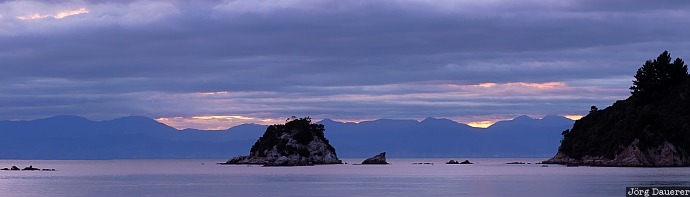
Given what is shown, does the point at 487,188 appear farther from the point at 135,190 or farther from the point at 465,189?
the point at 135,190

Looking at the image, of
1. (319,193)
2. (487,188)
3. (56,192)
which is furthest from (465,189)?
(56,192)

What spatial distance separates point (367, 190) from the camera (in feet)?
459

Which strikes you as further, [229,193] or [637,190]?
[229,193]

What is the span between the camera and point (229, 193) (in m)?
135

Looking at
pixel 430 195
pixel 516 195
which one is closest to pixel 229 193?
pixel 430 195

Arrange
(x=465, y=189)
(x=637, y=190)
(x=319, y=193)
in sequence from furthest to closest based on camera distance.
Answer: (x=465, y=189), (x=319, y=193), (x=637, y=190)

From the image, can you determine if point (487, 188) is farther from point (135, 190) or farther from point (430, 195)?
point (135, 190)

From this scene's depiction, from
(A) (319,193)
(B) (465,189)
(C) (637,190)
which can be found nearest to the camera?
(C) (637,190)

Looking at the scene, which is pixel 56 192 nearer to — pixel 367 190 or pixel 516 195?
pixel 367 190

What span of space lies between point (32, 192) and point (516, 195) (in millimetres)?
66762

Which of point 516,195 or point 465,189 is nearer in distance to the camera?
point 516,195

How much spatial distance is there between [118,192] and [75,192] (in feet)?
19.2

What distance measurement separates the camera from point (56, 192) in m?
143

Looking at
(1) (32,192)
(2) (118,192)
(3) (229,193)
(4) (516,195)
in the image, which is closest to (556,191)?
(4) (516,195)
